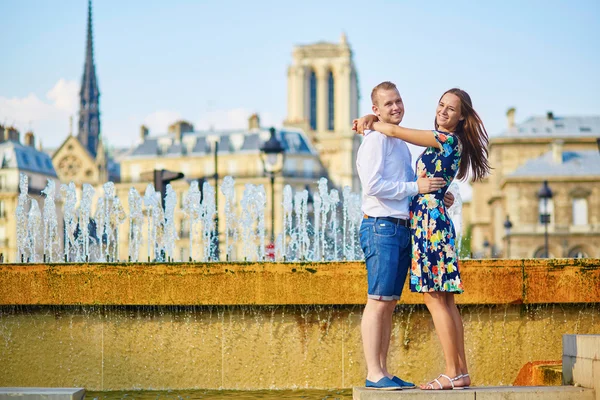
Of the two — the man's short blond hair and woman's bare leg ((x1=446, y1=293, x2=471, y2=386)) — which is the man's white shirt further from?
woman's bare leg ((x1=446, y1=293, x2=471, y2=386))

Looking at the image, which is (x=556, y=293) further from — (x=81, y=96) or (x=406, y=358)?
(x=81, y=96)

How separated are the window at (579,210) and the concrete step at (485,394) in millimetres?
58845

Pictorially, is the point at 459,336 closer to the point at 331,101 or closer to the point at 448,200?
the point at 448,200

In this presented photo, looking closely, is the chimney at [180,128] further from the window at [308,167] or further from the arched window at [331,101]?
the arched window at [331,101]

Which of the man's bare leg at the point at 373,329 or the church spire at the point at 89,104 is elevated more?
the church spire at the point at 89,104

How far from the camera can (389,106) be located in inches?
245

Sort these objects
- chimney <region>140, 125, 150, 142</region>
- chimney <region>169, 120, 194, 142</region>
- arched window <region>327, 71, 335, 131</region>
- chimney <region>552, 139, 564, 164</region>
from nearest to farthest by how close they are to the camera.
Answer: chimney <region>552, 139, 564, 164</region> < chimney <region>169, 120, 194, 142</region> < chimney <region>140, 125, 150, 142</region> < arched window <region>327, 71, 335, 131</region>

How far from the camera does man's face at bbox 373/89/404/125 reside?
621cm

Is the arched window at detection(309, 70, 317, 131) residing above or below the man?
above

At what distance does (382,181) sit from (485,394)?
137cm

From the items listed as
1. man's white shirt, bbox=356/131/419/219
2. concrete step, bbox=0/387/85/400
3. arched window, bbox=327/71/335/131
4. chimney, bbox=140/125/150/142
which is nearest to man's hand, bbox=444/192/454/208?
man's white shirt, bbox=356/131/419/219

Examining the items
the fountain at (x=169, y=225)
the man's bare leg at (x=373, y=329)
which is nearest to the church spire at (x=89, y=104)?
the fountain at (x=169, y=225)

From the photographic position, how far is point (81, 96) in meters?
116

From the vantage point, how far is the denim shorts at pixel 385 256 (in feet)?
19.9
